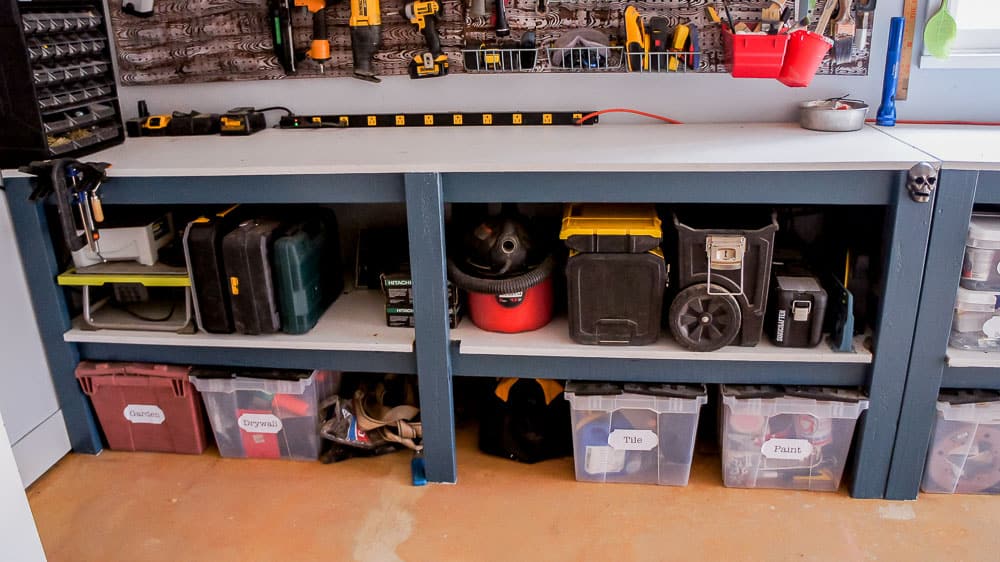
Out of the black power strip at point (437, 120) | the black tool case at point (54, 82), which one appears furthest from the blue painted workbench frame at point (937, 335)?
the black tool case at point (54, 82)

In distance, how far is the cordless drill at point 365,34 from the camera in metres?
2.60

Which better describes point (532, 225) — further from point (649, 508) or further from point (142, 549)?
point (142, 549)

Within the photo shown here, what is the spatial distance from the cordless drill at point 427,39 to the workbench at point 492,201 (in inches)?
11.4

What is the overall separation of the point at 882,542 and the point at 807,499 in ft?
0.75

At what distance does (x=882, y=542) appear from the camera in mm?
2045

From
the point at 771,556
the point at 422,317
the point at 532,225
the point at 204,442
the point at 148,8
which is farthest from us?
the point at 148,8

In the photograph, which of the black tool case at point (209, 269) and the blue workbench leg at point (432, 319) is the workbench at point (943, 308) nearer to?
the blue workbench leg at point (432, 319)

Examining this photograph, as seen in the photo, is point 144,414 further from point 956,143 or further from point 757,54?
point 956,143

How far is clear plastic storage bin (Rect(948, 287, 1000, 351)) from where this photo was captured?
2.08m

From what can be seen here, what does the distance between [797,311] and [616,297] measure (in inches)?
19.1

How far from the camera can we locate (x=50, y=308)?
2.37 meters

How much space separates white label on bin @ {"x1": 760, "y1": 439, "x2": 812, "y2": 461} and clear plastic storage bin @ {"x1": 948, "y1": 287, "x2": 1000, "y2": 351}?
1.56 feet

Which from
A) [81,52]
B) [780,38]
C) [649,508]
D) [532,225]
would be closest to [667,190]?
[532,225]

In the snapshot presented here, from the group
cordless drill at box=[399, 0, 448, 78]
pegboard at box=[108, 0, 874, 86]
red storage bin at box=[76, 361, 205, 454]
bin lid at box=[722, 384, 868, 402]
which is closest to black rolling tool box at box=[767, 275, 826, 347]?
bin lid at box=[722, 384, 868, 402]
